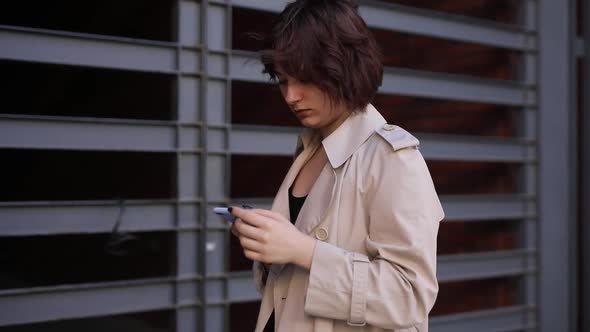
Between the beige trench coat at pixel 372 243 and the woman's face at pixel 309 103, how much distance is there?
4.4 inches

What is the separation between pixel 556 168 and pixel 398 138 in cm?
415

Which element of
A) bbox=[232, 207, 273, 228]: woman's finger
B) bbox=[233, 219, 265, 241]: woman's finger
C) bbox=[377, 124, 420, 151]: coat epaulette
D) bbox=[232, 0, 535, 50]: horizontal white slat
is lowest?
bbox=[233, 219, 265, 241]: woman's finger

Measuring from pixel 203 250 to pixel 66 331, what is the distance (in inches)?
31.1

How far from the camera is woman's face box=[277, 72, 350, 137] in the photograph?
2.00m

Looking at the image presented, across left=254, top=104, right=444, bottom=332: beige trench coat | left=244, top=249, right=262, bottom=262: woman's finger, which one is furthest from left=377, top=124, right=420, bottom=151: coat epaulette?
left=244, top=249, right=262, bottom=262: woman's finger

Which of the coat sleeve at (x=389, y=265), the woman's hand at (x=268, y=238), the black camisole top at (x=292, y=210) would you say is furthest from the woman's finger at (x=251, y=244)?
the black camisole top at (x=292, y=210)

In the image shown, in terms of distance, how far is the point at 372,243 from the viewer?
191 cm

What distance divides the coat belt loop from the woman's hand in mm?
141

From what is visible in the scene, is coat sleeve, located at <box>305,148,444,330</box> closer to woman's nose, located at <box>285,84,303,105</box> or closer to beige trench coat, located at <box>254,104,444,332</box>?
beige trench coat, located at <box>254,104,444,332</box>

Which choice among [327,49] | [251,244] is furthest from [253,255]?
[327,49]

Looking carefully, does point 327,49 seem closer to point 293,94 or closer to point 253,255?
point 293,94

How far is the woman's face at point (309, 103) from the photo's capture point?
200cm

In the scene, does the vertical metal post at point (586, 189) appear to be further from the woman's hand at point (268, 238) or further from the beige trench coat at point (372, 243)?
the woman's hand at point (268, 238)

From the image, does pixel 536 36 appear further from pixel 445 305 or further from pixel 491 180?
pixel 445 305
